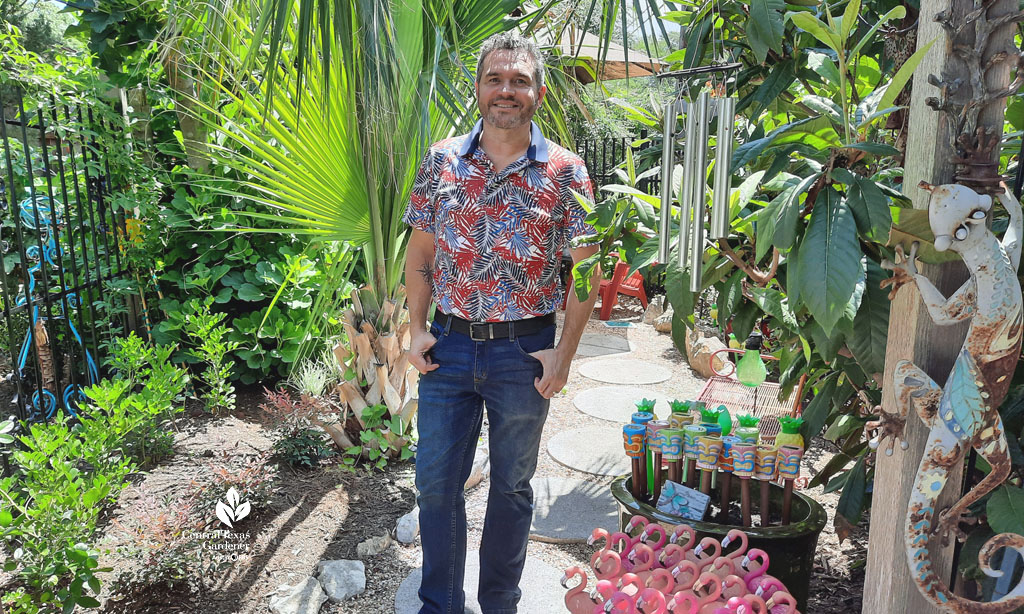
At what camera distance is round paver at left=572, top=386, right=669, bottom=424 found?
4.52 metres

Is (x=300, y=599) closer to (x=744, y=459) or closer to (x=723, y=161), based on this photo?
(x=744, y=459)

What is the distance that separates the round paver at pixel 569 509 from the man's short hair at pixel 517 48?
1789 mm

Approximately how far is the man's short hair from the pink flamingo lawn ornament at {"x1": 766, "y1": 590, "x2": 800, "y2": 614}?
1502mm

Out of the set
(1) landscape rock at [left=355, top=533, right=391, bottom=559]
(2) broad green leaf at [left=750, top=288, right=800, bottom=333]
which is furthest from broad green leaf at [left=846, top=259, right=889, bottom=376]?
(1) landscape rock at [left=355, top=533, right=391, bottom=559]

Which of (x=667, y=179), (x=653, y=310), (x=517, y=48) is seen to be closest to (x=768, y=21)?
(x=667, y=179)

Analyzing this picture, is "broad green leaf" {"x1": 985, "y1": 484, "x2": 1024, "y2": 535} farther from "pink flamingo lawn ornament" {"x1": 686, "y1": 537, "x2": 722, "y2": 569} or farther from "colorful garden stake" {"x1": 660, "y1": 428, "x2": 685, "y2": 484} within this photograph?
"colorful garden stake" {"x1": 660, "y1": 428, "x2": 685, "y2": 484}

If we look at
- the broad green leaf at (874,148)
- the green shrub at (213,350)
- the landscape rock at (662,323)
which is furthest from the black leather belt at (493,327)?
the landscape rock at (662,323)

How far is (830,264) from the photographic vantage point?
125 centimetres

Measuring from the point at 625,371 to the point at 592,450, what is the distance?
1.58m

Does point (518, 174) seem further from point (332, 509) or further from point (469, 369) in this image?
point (332, 509)

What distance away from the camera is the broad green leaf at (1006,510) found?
4.48 feet

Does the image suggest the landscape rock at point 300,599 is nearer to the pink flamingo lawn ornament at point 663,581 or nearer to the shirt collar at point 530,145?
the pink flamingo lawn ornament at point 663,581

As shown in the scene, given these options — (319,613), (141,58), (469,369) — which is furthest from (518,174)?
(141,58)

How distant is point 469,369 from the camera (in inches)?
85.0
